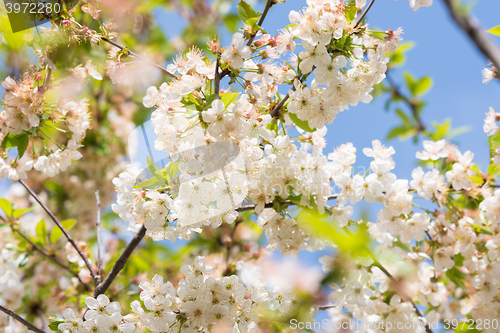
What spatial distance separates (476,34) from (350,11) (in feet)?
3.96

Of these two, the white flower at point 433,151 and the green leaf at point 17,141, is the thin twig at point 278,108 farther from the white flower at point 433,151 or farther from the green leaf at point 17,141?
the green leaf at point 17,141

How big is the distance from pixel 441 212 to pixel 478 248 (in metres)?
0.44

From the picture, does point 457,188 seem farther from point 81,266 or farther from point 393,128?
point 81,266

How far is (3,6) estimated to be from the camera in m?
1.60

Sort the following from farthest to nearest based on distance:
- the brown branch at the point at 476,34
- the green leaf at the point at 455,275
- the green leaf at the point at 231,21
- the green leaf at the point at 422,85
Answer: the green leaf at the point at 422,85 → the green leaf at the point at 231,21 → the green leaf at the point at 455,275 → the brown branch at the point at 476,34

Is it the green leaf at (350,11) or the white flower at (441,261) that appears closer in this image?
the green leaf at (350,11)

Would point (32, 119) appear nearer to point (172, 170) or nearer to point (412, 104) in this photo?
point (172, 170)

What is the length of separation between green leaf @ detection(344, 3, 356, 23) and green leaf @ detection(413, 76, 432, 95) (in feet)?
7.39

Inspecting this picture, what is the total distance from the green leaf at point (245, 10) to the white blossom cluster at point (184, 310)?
1098mm

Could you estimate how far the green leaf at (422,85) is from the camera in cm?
335

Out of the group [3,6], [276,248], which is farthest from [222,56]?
[3,6]

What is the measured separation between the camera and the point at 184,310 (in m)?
1.51

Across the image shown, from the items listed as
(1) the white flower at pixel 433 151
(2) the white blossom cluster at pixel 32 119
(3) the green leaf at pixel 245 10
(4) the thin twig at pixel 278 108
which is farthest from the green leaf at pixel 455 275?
(2) the white blossom cluster at pixel 32 119

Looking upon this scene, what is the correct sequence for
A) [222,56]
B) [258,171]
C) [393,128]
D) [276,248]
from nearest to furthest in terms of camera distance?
[222,56] < [258,171] < [276,248] < [393,128]
